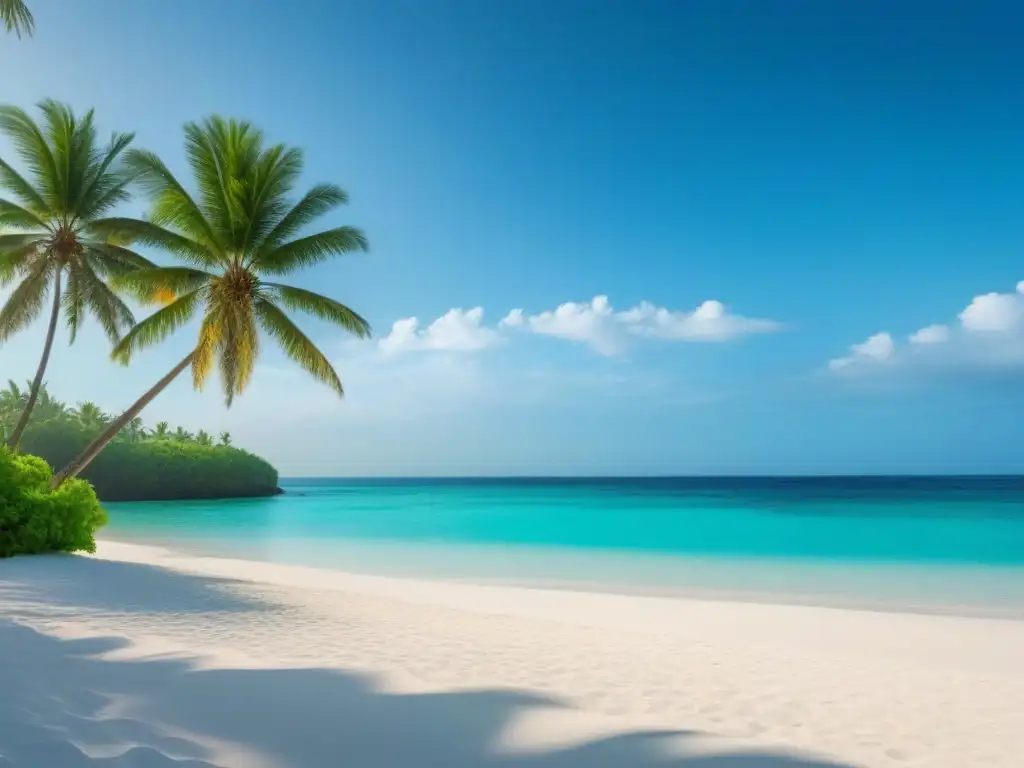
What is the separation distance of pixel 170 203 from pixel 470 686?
12860 mm

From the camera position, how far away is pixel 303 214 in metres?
14.4

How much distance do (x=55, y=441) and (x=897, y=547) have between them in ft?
148

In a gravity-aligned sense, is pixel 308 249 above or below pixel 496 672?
above

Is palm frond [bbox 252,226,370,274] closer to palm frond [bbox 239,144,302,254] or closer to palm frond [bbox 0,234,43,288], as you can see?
palm frond [bbox 239,144,302,254]

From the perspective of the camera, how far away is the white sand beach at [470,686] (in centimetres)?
301

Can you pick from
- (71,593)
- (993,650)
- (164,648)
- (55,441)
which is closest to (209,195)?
(71,593)

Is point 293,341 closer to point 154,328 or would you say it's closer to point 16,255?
point 154,328

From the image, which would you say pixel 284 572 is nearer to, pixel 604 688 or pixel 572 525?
pixel 604 688

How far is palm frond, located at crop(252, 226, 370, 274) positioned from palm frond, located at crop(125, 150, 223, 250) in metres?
1.00

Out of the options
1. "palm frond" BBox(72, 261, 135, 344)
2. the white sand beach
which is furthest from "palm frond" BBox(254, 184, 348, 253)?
the white sand beach

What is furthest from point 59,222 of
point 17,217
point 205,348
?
point 205,348

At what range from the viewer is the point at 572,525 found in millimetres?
26656

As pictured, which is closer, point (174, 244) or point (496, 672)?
point (496, 672)

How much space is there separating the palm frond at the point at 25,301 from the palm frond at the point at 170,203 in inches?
115
